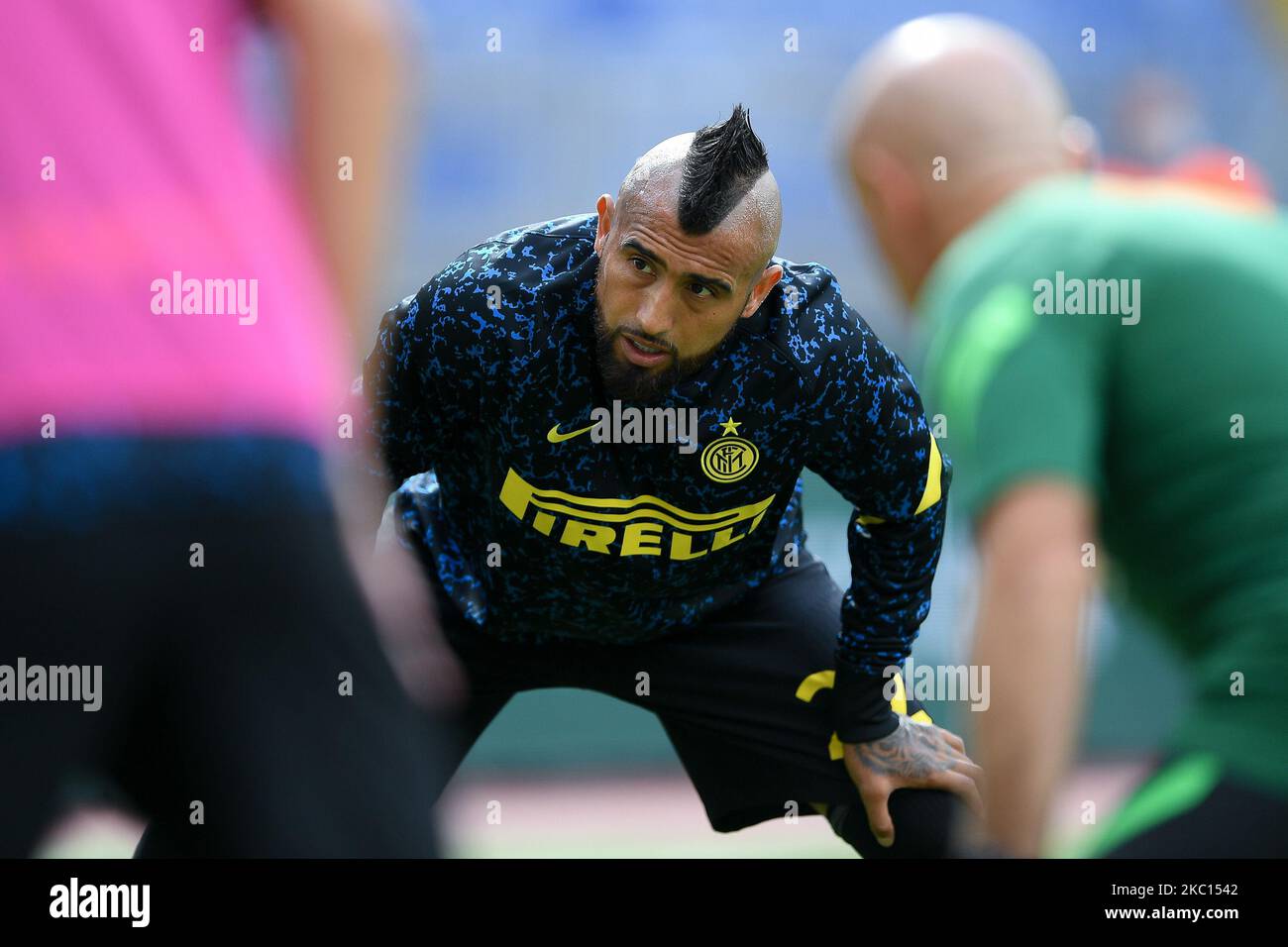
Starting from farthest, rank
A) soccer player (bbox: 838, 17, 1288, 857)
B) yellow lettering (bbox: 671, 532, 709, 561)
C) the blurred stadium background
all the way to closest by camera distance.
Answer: the blurred stadium background < yellow lettering (bbox: 671, 532, 709, 561) < soccer player (bbox: 838, 17, 1288, 857)

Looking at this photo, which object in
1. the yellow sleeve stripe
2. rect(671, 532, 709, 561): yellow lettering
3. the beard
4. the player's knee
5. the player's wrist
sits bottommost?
the player's knee

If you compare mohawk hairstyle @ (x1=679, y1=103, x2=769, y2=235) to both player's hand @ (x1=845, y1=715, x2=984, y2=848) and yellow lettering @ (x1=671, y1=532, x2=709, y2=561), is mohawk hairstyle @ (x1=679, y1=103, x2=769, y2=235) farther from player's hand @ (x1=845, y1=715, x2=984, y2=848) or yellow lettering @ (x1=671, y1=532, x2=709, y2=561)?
player's hand @ (x1=845, y1=715, x2=984, y2=848)

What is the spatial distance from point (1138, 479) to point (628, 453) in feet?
3.01

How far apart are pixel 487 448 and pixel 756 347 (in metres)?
0.54

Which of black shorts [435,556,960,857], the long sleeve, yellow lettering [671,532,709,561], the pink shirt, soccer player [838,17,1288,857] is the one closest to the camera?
the pink shirt

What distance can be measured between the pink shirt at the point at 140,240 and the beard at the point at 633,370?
3.03ft

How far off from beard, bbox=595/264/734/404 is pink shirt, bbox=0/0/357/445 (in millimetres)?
924

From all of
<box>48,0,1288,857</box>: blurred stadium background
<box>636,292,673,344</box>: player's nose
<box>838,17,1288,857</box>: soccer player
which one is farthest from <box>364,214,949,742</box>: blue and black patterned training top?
<box>48,0,1288,857</box>: blurred stadium background

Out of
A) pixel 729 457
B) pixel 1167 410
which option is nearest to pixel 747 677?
pixel 729 457

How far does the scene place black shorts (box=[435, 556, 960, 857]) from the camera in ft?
9.92

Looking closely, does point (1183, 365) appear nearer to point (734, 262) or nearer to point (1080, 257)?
point (1080, 257)

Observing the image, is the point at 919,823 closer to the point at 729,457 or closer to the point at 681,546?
the point at 681,546

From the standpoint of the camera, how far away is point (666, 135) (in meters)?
7.10
